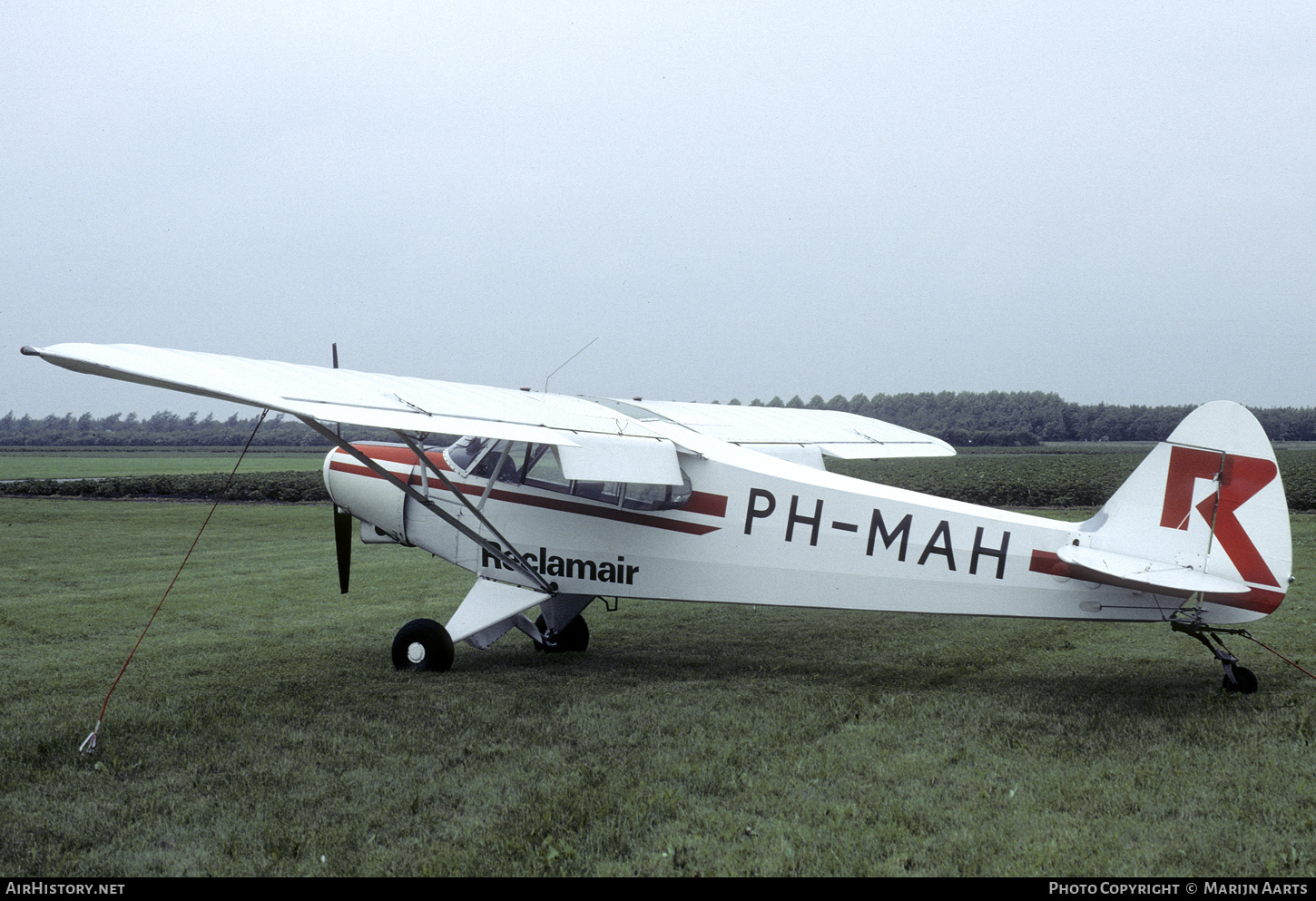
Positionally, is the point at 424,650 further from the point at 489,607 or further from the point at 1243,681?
the point at 1243,681

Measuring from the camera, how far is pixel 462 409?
6.88 meters

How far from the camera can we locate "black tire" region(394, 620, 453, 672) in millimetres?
7422

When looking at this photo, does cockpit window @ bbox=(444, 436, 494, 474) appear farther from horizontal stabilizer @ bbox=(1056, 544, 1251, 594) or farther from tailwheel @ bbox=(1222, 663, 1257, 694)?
tailwheel @ bbox=(1222, 663, 1257, 694)

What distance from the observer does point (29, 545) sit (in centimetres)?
1623

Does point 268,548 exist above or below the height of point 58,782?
below

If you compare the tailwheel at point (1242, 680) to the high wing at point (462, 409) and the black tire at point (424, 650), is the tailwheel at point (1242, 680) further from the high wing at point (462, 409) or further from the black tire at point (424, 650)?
the black tire at point (424, 650)

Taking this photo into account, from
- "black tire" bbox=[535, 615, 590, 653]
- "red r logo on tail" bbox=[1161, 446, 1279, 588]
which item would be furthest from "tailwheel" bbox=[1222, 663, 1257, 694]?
"black tire" bbox=[535, 615, 590, 653]

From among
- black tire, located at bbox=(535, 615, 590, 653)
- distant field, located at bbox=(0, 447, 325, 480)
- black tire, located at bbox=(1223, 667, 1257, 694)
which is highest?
black tire, located at bbox=(1223, 667, 1257, 694)

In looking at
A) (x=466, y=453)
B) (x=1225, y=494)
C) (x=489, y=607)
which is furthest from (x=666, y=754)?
(x=1225, y=494)

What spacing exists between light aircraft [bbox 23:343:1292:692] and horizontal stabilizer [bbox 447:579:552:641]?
0.02m

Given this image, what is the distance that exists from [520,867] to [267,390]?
3519 mm

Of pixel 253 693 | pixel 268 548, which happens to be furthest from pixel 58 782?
pixel 268 548

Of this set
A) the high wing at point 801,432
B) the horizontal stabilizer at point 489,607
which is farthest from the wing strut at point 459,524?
the high wing at point 801,432
